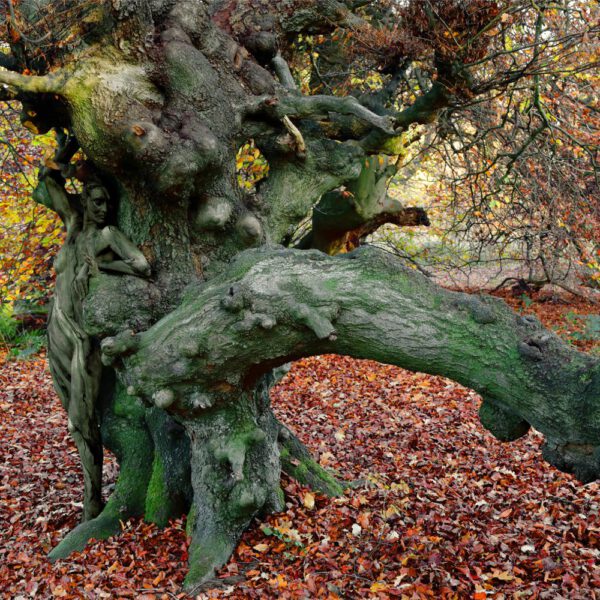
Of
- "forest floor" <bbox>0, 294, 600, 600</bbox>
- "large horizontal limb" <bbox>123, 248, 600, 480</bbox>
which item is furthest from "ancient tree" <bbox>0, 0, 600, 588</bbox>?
"forest floor" <bbox>0, 294, 600, 600</bbox>

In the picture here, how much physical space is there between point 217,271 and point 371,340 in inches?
67.1

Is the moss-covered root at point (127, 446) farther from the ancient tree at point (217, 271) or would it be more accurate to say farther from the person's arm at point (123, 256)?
the person's arm at point (123, 256)

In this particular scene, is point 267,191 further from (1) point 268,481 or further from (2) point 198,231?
(1) point 268,481

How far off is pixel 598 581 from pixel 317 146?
3795mm

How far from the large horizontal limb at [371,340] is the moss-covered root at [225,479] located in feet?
1.17

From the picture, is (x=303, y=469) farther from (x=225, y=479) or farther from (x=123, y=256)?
(x=123, y=256)

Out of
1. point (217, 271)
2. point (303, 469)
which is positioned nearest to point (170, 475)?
point (303, 469)

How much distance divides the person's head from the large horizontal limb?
130cm

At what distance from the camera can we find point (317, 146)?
5.46 m

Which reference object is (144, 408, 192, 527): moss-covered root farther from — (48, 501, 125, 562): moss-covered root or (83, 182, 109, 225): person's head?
(83, 182, 109, 225): person's head

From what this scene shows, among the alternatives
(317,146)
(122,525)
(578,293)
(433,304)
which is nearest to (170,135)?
(317,146)

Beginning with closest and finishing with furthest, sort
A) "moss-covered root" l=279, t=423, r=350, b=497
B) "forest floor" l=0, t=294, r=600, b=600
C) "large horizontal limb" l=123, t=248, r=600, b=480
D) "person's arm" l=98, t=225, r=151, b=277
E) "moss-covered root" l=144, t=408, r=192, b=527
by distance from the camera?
"large horizontal limb" l=123, t=248, r=600, b=480 < "forest floor" l=0, t=294, r=600, b=600 < "person's arm" l=98, t=225, r=151, b=277 < "moss-covered root" l=144, t=408, r=192, b=527 < "moss-covered root" l=279, t=423, r=350, b=497

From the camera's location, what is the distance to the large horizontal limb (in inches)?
130

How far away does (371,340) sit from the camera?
369 cm
